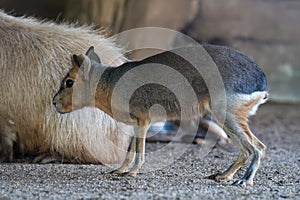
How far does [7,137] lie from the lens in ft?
15.0

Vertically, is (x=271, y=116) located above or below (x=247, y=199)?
below

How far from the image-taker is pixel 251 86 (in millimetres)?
3621

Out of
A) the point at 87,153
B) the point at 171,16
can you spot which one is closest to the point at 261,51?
the point at 171,16

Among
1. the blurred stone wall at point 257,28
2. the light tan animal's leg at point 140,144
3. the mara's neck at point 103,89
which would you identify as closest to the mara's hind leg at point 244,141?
the light tan animal's leg at point 140,144

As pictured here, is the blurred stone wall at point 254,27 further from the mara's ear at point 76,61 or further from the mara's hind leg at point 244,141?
the mara's hind leg at point 244,141

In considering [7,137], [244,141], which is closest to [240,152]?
[244,141]

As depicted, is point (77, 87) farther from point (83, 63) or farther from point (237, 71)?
point (237, 71)

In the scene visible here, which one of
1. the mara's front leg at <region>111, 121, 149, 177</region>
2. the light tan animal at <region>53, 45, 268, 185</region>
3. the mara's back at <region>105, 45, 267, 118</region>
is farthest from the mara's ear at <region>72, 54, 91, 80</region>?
the mara's front leg at <region>111, 121, 149, 177</region>

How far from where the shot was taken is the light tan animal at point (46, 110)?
14.5 ft

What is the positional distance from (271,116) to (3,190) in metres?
5.24

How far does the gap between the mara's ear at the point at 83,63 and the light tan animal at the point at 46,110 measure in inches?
27.0

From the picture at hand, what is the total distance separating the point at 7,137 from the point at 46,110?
15.1 inches

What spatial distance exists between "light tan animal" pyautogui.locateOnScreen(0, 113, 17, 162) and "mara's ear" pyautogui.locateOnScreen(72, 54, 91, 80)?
96 centimetres

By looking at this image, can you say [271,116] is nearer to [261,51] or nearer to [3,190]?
[261,51]
